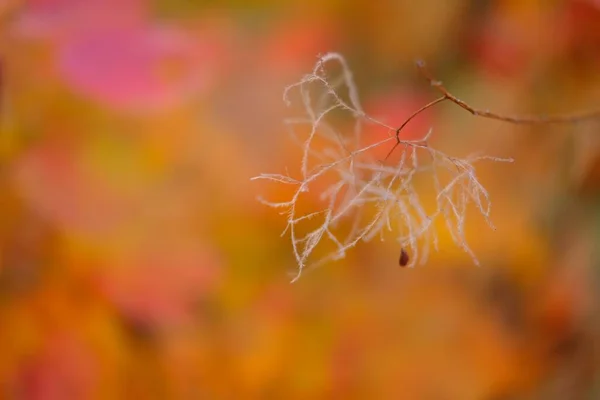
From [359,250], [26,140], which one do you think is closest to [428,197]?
[359,250]

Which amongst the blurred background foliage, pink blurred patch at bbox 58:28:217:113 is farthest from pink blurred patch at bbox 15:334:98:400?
pink blurred patch at bbox 58:28:217:113

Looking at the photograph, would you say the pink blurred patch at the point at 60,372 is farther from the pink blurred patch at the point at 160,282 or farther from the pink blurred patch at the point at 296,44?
the pink blurred patch at the point at 296,44

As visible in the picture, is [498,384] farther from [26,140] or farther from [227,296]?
[26,140]

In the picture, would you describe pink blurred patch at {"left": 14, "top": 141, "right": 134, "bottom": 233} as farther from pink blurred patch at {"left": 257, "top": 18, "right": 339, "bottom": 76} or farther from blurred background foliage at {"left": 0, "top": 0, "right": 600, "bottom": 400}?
pink blurred patch at {"left": 257, "top": 18, "right": 339, "bottom": 76}

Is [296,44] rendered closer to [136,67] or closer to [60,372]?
[136,67]

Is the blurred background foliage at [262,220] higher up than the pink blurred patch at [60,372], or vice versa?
the blurred background foliage at [262,220]

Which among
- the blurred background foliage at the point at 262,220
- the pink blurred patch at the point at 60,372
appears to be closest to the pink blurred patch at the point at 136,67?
the blurred background foliage at the point at 262,220

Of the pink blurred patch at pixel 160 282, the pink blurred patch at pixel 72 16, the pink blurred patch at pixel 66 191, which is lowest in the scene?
the pink blurred patch at pixel 160 282
